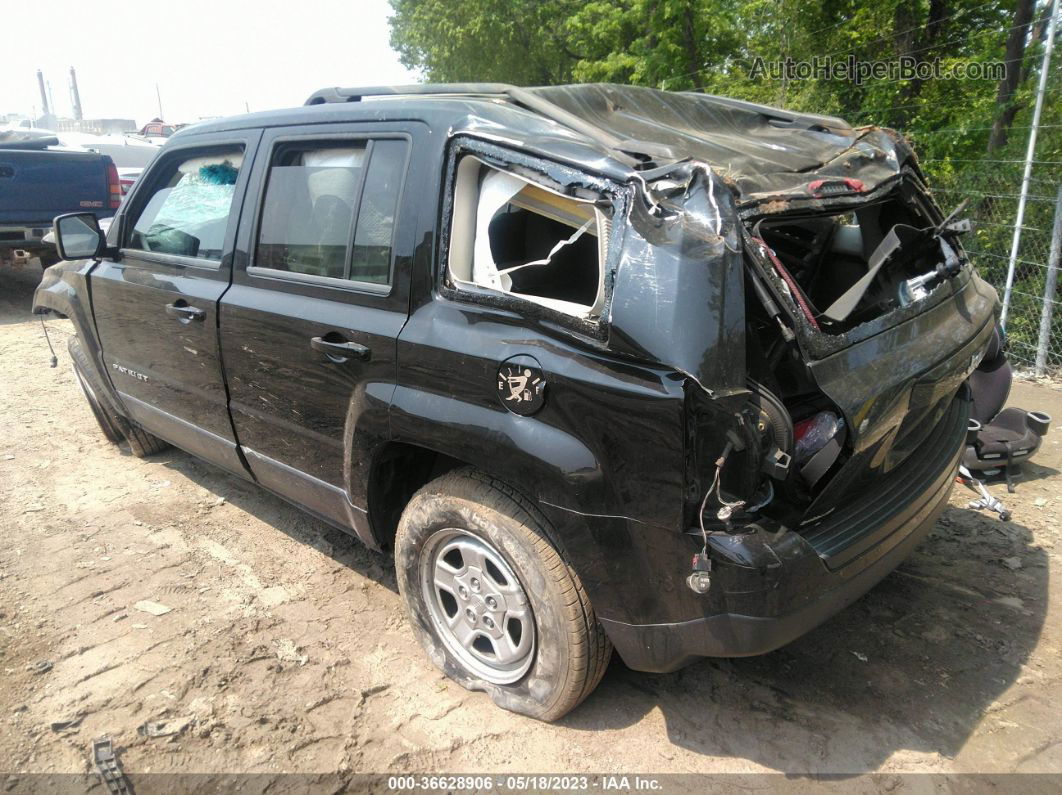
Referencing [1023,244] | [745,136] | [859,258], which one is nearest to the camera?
[745,136]

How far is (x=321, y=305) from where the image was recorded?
116 inches

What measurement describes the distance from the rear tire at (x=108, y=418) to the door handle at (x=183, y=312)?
4.83 ft

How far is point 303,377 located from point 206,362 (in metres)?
0.76

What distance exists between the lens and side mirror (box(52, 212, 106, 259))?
4094mm

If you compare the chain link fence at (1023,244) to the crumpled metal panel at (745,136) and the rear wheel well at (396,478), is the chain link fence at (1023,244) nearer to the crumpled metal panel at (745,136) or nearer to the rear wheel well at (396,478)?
the crumpled metal panel at (745,136)

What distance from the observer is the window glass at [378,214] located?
2738mm

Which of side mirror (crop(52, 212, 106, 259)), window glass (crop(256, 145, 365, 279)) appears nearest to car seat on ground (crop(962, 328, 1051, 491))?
window glass (crop(256, 145, 365, 279))

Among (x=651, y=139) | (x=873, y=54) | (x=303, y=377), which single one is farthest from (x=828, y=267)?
(x=873, y=54)

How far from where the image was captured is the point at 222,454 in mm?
3719

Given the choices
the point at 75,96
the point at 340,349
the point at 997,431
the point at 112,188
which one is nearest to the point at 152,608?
the point at 340,349

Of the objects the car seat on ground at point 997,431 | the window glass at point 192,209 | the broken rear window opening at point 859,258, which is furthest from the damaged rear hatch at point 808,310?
the window glass at point 192,209

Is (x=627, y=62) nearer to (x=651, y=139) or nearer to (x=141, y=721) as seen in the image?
(x=651, y=139)

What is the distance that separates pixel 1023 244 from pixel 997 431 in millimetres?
2956

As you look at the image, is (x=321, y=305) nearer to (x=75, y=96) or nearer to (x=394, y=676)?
(x=394, y=676)
